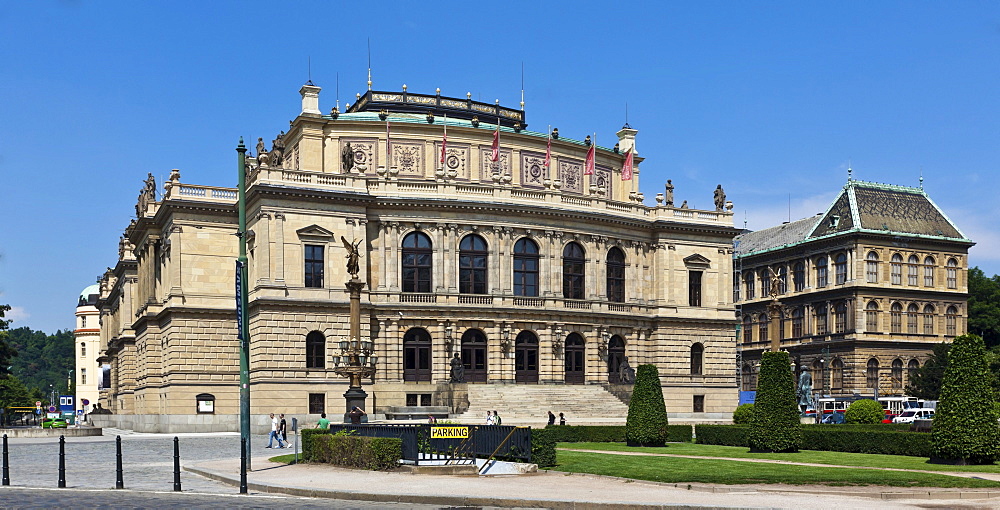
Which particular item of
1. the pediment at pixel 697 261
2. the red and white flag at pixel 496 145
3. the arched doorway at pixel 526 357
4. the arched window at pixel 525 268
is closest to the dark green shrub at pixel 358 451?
the arched doorway at pixel 526 357

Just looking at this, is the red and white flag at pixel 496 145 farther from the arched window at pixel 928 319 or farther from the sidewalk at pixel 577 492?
the arched window at pixel 928 319

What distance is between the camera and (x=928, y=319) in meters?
108

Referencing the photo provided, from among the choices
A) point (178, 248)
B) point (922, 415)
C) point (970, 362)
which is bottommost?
point (922, 415)

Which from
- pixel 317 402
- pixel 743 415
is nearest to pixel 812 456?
pixel 743 415

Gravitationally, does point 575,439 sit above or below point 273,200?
below

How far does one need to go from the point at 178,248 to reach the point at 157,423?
11.2m

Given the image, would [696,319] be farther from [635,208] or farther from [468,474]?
[468,474]

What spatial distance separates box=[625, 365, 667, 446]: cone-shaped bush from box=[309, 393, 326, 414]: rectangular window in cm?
2633

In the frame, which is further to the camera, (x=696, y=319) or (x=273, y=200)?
(x=696, y=319)

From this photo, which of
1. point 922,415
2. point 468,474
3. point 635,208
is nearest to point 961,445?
point 468,474

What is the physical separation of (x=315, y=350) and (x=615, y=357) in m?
22.5

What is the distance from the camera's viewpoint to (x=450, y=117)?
83875 mm

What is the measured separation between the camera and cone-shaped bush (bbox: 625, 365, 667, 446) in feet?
155

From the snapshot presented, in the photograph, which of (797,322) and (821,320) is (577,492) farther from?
(797,322)
